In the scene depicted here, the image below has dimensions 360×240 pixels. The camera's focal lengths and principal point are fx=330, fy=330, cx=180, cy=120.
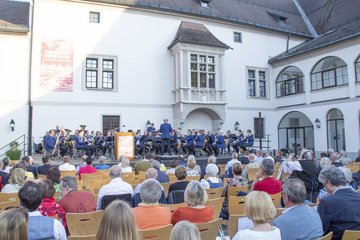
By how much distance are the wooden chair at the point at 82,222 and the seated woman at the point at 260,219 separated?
177 cm

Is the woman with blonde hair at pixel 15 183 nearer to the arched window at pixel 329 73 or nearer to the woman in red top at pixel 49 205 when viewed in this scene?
the woman in red top at pixel 49 205

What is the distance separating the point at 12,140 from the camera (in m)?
16.2

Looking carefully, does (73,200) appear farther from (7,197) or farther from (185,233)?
(185,233)

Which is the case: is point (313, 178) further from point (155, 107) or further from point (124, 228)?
point (155, 107)

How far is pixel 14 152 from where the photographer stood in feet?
50.9

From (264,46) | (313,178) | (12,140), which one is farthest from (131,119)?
(313,178)

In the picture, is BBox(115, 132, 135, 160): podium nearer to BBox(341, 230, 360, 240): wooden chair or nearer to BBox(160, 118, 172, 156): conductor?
BBox(160, 118, 172, 156): conductor

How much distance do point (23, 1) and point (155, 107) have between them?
1001 cm

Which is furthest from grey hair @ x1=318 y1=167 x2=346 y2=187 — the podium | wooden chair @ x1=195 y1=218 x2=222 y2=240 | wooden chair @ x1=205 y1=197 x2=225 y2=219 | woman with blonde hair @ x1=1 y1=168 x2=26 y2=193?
the podium

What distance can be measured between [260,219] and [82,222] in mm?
2076

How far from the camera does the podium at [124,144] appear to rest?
14000mm

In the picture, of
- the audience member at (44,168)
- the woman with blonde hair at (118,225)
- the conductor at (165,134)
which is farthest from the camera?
the conductor at (165,134)

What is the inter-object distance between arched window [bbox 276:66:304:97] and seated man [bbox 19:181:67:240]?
21.7 metres

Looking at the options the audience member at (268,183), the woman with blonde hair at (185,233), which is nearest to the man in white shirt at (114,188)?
the audience member at (268,183)
